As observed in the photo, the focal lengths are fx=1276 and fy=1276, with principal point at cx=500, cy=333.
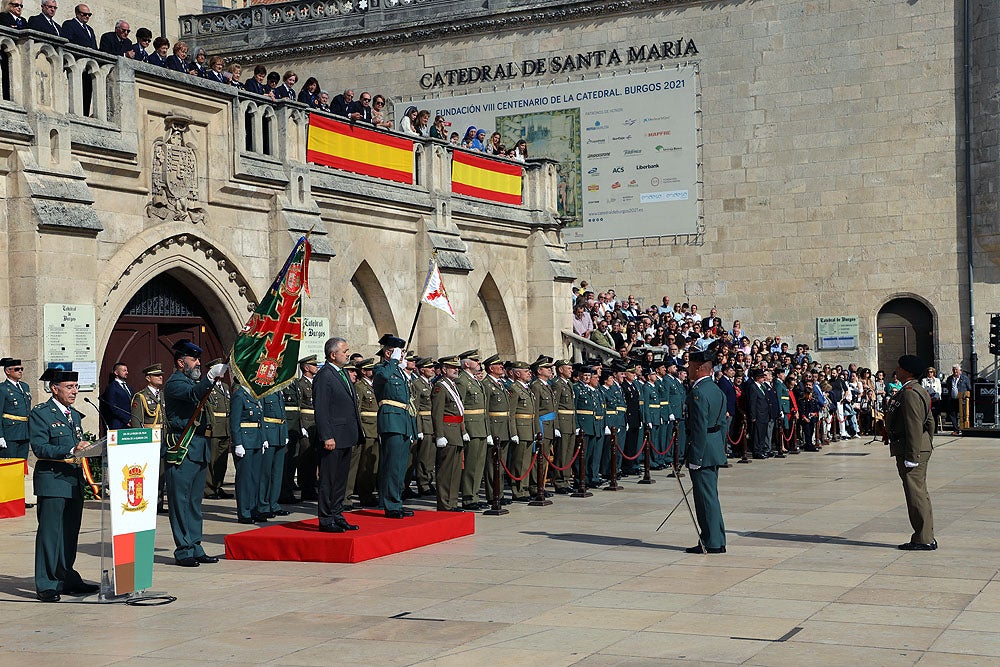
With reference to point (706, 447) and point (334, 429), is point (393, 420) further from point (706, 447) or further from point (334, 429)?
point (706, 447)

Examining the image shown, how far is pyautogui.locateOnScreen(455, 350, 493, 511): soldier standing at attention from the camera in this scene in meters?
13.8

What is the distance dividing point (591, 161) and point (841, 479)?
14.6 meters

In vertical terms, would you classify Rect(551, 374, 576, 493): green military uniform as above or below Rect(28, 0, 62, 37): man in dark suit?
below

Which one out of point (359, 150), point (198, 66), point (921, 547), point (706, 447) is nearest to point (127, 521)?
point (706, 447)

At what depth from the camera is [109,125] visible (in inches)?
592

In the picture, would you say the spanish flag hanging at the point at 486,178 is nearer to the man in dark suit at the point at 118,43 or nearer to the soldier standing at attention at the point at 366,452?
the man in dark suit at the point at 118,43

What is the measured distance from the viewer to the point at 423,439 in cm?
1504

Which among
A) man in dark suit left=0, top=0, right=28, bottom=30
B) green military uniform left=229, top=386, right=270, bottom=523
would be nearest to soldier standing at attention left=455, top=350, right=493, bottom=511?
green military uniform left=229, top=386, right=270, bottom=523

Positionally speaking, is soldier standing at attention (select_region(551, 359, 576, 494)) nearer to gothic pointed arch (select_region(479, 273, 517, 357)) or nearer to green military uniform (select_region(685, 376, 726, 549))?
green military uniform (select_region(685, 376, 726, 549))

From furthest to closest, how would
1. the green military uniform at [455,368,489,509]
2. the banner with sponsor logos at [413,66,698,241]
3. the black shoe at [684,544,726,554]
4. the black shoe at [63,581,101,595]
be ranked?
1. the banner with sponsor logos at [413,66,698,241]
2. the green military uniform at [455,368,489,509]
3. the black shoe at [684,544,726,554]
4. the black shoe at [63,581,101,595]

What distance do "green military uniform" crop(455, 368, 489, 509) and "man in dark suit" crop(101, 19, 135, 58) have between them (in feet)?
19.9

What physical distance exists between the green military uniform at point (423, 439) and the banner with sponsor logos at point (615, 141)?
1532cm

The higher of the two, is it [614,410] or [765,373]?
[765,373]

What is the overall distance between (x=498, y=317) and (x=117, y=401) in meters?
9.95
